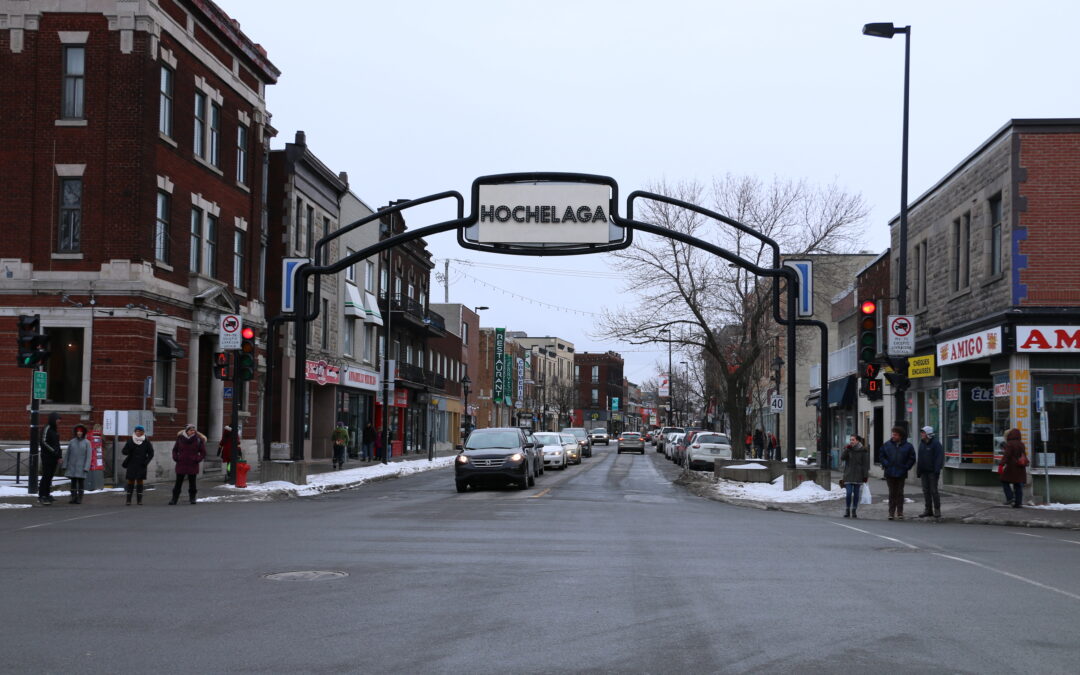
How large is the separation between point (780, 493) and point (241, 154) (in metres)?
21.0

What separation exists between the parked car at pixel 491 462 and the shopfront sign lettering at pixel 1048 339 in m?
12.4

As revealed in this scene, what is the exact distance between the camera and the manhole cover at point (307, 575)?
1141cm

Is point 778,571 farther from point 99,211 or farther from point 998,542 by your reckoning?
point 99,211

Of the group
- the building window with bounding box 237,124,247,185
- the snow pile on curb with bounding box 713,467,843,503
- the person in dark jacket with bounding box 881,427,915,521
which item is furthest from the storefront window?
the building window with bounding box 237,124,247,185

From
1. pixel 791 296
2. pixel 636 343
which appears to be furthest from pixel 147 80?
pixel 636 343

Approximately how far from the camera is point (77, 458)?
22906 millimetres

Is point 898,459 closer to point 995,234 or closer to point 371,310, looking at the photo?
point 995,234

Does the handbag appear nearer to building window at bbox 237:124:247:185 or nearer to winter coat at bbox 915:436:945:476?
winter coat at bbox 915:436:945:476

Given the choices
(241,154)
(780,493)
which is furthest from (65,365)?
(780,493)

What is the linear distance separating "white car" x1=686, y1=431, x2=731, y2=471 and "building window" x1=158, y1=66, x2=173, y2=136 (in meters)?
23.7

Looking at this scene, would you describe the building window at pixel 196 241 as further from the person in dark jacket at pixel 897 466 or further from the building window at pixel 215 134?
the person in dark jacket at pixel 897 466

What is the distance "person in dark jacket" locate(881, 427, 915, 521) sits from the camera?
71.4ft

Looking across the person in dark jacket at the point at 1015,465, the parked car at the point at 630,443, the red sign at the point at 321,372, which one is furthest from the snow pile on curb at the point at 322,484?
the parked car at the point at 630,443

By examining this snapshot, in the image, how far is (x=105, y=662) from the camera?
294 inches
